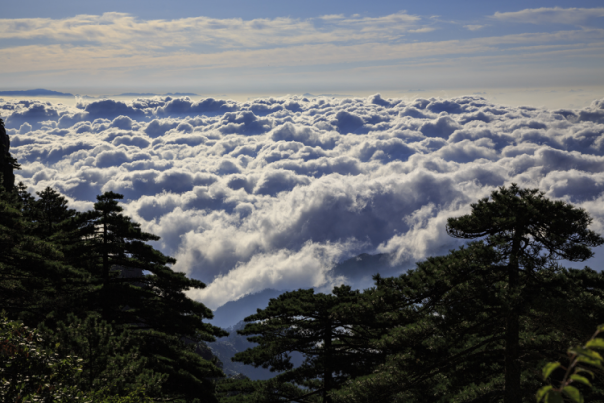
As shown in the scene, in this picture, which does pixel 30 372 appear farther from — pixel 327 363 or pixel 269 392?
pixel 269 392

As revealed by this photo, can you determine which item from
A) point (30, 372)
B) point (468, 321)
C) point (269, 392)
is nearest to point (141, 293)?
point (269, 392)

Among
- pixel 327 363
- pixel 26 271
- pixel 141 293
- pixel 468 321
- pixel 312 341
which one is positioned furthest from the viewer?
pixel 141 293

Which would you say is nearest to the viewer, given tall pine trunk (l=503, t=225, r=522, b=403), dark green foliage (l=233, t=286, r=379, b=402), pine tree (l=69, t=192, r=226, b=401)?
tall pine trunk (l=503, t=225, r=522, b=403)

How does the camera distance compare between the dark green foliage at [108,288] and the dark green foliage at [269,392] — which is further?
the dark green foliage at [269,392]

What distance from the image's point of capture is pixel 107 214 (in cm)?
2312

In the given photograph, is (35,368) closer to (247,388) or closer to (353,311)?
(353,311)

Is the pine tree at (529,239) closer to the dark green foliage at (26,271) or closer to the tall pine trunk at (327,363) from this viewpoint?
the tall pine trunk at (327,363)

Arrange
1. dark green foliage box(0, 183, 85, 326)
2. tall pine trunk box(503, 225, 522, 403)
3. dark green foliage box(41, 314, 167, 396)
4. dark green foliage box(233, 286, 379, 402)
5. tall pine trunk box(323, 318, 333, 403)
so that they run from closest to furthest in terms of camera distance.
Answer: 1. dark green foliage box(41, 314, 167, 396)
2. tall pine trunk box(503, 225, 522, 403)
3. dark green foliage box(0, 183, 85, 326)
4. dark green foliage box(233, 286, 379, 402)
5. tall pine trunk box(323, 318, 333, 403)

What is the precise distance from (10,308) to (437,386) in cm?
2192

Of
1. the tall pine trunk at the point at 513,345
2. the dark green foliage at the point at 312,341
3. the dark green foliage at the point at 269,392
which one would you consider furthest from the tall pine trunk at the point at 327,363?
the tall pine trunk at the point at 513,345

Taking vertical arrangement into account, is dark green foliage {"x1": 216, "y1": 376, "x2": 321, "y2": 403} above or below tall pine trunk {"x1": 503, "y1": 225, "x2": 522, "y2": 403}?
below

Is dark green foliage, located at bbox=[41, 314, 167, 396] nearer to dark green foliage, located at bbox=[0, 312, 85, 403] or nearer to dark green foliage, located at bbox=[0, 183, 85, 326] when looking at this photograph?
dark green foliage, located at bbox=[0, 312, 85, 403]

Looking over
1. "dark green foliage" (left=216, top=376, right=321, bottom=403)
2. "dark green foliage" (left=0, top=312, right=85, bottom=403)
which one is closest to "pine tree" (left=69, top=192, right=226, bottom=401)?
"dark green foliage" (left=216, top=376, right=321, bottom=403)

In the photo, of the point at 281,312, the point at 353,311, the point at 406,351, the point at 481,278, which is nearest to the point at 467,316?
the point at 481,278
